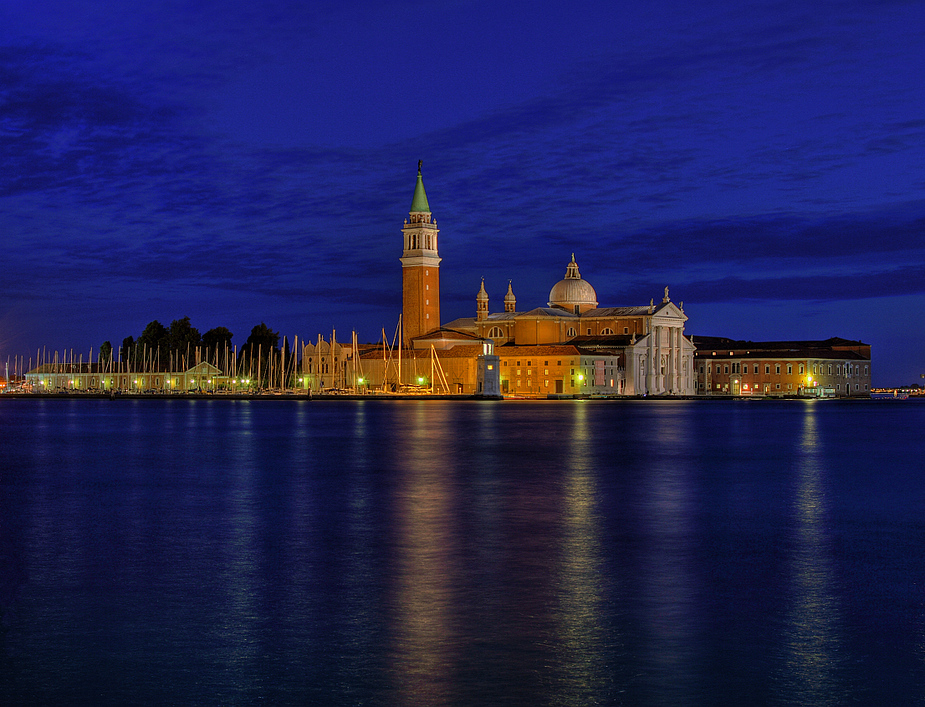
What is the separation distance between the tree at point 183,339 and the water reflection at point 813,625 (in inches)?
4526

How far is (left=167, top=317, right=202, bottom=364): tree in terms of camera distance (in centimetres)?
12694

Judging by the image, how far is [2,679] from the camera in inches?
313

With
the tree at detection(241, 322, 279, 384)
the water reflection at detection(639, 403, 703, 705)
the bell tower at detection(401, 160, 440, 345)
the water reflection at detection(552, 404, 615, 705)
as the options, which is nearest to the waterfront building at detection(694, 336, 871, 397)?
the bell tower at detection(401, 160, 440, 345)

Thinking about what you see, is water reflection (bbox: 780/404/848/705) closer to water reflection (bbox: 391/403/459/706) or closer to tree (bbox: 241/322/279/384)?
water reflection (bbox: 391/403/459/706)

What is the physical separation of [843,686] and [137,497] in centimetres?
1564

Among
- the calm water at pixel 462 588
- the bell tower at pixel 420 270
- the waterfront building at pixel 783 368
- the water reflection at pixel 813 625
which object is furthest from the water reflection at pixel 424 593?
the waterfront building at pixel 783 368

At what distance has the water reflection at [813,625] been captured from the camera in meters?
7.77

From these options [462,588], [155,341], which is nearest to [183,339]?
[155,341]

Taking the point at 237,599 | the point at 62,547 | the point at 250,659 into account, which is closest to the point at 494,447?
the point at 62,547

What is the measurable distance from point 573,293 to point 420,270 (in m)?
16.9

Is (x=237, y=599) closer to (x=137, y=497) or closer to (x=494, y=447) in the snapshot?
(x=137, y=497)

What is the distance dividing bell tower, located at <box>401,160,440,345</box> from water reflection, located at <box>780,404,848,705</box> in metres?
99.2

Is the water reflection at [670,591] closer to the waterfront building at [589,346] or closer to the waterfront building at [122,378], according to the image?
the waterfront building at [589,346]

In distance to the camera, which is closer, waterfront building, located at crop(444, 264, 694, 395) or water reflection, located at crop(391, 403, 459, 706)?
water reflection, located at crop(391, 403, 459, 706)
